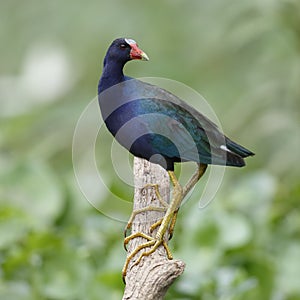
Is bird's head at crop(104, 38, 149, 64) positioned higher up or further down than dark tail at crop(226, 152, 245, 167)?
higher up

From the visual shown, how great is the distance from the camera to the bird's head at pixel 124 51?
6.29 feet

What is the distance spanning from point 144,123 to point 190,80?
10.7 ft

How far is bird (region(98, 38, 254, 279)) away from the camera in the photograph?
1933 mm

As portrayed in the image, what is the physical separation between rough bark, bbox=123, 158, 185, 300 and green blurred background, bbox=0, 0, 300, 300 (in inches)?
29.7

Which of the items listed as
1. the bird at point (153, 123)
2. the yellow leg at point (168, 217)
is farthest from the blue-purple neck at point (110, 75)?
the yellow leg at point (168, 217)

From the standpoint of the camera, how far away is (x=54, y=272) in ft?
10.1

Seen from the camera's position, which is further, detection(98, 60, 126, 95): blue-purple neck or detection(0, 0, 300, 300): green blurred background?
detection(0, 0, 300, 300): green blurred background

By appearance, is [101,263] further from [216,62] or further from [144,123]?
[216,62]

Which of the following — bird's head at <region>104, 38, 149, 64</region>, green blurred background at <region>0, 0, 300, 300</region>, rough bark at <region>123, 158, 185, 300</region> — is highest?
green blurred background at <region>0, 0, 300, 300</region>

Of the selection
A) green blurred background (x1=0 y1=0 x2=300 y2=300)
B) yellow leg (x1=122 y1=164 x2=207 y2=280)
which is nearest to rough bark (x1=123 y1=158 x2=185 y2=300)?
yellow leg (x1=122 y1=164 x2=207 y2=280)

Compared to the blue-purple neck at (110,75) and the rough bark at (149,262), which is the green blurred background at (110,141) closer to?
the rough bark at (149,262)

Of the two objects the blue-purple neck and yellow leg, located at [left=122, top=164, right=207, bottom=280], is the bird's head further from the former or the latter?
yellow leg, located at [left=122, top=164, right=207, bottom=280]

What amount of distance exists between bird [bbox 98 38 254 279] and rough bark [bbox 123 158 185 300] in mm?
30

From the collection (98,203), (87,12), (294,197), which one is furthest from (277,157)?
(87,12)
